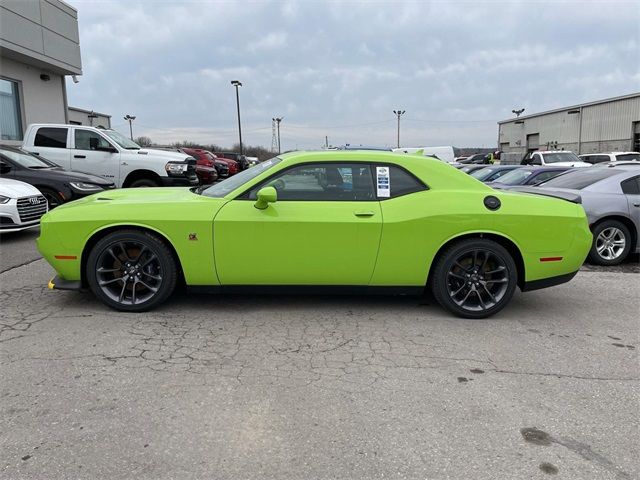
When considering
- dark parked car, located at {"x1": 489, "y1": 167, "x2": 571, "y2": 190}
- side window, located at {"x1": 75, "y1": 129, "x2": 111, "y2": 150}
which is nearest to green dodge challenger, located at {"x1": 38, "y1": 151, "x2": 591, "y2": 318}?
→ dark parked car, located at {"x1": 489, "y1": 167, "x2": 571, "y2": 190}

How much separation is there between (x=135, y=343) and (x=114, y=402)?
862 mm

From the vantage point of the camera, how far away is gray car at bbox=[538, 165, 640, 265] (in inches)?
269

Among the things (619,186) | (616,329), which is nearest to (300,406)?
(616,329)

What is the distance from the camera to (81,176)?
29.6 feet

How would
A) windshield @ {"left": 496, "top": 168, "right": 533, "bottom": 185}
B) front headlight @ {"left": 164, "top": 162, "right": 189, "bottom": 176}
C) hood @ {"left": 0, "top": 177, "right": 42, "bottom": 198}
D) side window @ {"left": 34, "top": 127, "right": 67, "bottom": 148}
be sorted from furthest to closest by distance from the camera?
1. side window @ {"left": 34, "top": 127, "right": 67, "bottom": 148}
2. front headlight @ {"left": 164, "top": 162, "right": 189, "bottom": 176}
3. windshield @ {"left": 496, "top": 168, "right": 533, "bottom": 185}
4. hood @ {"left": 0, "top": 177, "right": 42, "bottom": 198}

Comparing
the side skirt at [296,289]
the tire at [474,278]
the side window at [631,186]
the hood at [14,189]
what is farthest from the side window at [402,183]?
the hood at [14,189]

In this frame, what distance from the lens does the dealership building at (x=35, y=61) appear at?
48.0ft

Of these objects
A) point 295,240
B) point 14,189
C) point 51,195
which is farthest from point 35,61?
point 295,240

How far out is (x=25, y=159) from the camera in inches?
360

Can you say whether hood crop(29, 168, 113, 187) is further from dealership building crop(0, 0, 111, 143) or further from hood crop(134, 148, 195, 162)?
dealership building crop(0, 0, 111, 143)

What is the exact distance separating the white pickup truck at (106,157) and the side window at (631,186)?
27.1 feet

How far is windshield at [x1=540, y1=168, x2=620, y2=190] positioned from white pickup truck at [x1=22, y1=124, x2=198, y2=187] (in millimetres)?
7426

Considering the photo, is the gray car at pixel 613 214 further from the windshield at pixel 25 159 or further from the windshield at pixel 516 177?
the windshield at pixel 25 159

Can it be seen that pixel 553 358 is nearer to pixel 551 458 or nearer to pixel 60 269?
pixel 551 458
